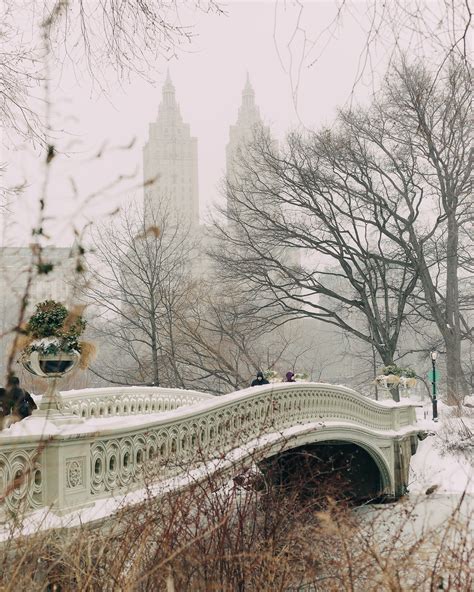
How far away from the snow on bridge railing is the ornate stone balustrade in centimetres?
366

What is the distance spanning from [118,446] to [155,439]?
85 centimetres

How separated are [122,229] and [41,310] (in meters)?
23.6

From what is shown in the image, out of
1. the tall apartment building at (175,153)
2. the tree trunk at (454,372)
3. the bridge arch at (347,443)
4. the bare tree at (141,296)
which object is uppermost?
the tall apartment building at (175,153)

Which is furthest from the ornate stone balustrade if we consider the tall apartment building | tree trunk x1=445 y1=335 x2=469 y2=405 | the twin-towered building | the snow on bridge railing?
the tall apartment building

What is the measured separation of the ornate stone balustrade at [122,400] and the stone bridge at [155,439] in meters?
0.02

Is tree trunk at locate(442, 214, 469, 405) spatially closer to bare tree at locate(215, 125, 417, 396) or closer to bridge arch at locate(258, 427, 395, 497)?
bare tree at locate(215, 125, 417, 396)

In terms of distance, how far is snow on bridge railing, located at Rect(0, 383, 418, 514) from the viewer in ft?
22.2

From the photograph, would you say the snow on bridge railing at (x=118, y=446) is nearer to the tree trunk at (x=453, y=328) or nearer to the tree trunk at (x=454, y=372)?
the tree trunk at (x=454, y=372)

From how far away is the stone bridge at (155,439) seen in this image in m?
6.87

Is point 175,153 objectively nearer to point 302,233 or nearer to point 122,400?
point 302,233

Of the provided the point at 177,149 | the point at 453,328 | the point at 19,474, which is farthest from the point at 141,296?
the point at 177,149

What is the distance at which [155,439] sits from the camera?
9180mm

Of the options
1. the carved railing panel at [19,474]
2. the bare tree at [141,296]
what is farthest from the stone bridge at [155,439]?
the bare tree at [141,296]

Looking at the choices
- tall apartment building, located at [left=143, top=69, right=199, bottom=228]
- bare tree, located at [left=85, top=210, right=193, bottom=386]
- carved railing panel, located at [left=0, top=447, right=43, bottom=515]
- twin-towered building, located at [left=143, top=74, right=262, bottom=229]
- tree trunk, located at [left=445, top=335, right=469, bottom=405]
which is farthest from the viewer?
tall apartment building, located at [left=143, top=69, right=199, bottom=228]
